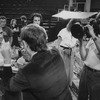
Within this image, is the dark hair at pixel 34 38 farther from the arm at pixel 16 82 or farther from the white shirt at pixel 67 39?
the white shirt at pixel 67 39

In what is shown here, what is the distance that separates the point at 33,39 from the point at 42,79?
24cm

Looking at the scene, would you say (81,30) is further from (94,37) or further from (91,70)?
(91,70)

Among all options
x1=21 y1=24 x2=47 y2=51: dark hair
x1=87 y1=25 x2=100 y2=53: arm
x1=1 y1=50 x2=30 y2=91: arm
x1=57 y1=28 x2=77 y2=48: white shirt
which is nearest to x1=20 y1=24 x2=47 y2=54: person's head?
x1=21 y1=24 x2=47 y2=51: dark hair

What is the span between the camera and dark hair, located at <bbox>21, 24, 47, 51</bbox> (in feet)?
3.59

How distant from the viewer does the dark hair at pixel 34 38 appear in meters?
1.10

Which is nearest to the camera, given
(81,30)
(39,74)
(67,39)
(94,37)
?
(39,74)

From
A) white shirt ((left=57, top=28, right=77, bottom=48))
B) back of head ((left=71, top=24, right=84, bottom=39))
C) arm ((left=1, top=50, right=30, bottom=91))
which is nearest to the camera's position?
arm ((left=1, top=50, right=30, bottom=91))

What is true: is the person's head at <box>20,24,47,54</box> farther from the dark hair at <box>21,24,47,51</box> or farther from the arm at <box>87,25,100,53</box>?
the arm at <box>87,25,100,53</box>

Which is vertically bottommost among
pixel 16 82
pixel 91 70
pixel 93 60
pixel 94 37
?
pixel 91 70

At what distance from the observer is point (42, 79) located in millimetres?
1042

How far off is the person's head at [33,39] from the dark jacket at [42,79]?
0.04 m

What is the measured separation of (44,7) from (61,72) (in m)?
9.16

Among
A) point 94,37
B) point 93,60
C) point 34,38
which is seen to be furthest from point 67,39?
point 34,38

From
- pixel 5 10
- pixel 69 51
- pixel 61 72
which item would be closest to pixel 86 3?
pixel 5 10
